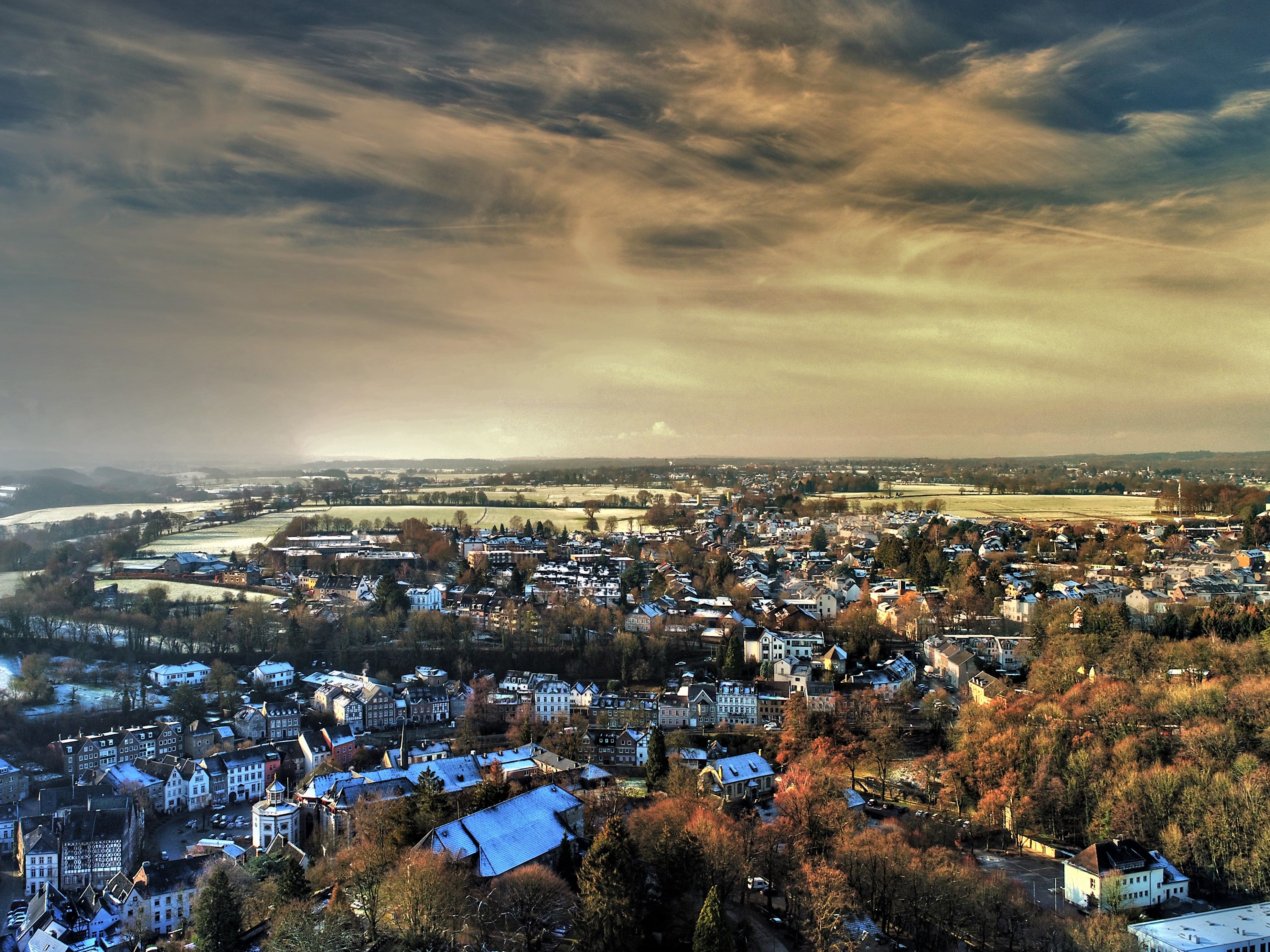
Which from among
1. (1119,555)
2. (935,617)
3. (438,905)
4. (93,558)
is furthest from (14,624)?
(1119,555)

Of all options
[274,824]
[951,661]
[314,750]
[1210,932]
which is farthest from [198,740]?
[1210,932]

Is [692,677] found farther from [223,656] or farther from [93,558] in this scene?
[93,558]

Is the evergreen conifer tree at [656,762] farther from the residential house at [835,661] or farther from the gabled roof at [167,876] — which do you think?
the residential house at [835,661]

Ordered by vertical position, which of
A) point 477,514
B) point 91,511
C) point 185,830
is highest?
point 91,511

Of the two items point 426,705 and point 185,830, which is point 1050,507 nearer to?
point 426,705

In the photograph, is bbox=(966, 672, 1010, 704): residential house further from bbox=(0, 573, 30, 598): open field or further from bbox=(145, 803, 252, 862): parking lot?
bbox=(0, 573, 30, 598): open field

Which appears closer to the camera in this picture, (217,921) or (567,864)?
(217,921)

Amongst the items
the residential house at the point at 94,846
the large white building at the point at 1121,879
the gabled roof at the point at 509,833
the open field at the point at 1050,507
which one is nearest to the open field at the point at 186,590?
the residential house at the point at 94,846

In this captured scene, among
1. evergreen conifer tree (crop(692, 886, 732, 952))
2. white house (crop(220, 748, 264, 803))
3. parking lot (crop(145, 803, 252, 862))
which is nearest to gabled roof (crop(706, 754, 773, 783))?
evergreen conifer tree (crop(692, 886, 732, 952))

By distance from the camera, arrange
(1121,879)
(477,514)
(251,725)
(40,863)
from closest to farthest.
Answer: (1121,879)
(40,863)
(251,725)
(477,514)
